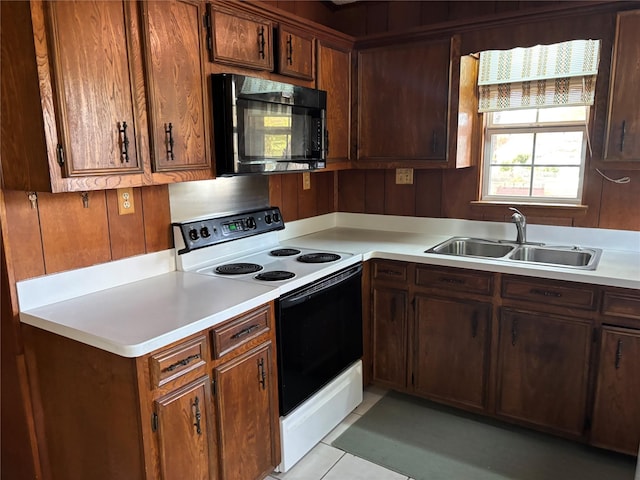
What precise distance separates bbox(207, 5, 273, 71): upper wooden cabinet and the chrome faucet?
1.58 m

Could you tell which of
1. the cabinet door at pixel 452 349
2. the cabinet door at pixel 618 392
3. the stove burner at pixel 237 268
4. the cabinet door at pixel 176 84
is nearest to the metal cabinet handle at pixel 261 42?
the cabinet door at pixel 176 84

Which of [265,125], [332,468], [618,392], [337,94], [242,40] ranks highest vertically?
[242,40]

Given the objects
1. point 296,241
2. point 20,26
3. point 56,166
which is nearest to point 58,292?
point 56,166

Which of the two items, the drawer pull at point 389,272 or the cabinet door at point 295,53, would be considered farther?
the drawer pull at point 389,272

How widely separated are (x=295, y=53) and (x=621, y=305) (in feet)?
6.43

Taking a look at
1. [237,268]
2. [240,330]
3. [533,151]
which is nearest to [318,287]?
[237,268]

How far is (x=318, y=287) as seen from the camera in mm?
2264

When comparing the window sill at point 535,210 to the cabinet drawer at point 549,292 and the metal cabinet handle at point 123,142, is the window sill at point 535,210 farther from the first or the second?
the metal cabinet handle at point 123,142

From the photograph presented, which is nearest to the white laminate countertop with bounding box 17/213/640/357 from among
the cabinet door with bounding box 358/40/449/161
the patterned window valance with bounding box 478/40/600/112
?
the cabinet door with bounding box 358/40/449/161

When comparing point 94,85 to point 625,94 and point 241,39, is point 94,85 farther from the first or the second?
point 625,94

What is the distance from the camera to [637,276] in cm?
210

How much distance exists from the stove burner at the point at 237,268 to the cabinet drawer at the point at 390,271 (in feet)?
2.34

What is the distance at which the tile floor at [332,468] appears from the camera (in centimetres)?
216

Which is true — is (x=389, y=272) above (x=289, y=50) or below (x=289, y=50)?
below
